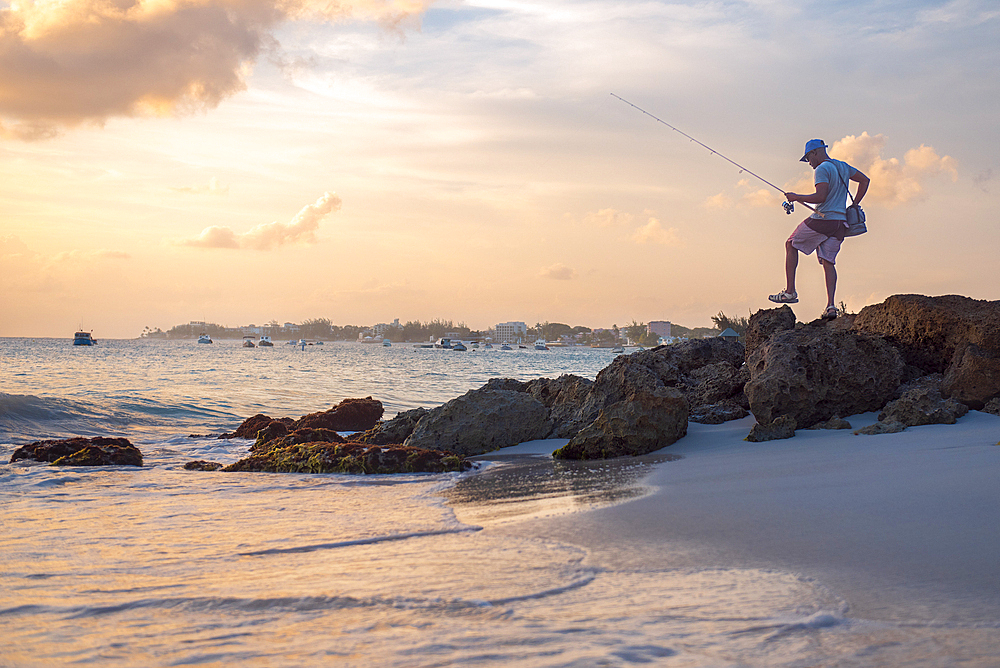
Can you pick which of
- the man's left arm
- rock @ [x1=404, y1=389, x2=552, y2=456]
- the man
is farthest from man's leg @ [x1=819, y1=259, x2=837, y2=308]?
rock @ [x1=404, y1=389, x2=552, y2=456]

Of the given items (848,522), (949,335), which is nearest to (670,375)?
(949,335)

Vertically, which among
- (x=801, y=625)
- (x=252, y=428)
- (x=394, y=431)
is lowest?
(x=252, y=428)

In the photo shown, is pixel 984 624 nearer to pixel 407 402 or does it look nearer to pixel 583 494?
pixel 583 494

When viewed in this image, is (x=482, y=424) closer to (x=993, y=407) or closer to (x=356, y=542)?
(x=356, y=542)

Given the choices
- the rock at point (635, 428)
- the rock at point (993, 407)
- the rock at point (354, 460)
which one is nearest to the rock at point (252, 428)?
the rock at point (354, 460)

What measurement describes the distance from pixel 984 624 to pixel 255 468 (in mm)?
7440

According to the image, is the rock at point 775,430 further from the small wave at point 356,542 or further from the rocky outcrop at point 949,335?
the small wave at point 356,542

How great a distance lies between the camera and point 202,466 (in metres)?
8.61

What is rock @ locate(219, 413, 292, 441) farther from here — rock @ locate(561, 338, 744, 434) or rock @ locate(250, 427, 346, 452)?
rock @ locate(561, 338, 744, 434)

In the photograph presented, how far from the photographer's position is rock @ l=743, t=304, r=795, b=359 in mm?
9120

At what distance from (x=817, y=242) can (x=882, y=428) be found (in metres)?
2.59

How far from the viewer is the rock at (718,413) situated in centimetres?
819

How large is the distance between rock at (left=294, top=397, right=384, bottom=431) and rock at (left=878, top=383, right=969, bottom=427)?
859 centimetres

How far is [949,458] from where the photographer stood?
5012 millimetres
